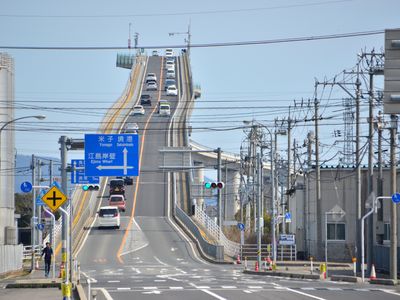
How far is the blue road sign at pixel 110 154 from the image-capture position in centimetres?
3931

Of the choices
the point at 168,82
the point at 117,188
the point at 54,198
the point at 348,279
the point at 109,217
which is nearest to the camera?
the point at 54,198

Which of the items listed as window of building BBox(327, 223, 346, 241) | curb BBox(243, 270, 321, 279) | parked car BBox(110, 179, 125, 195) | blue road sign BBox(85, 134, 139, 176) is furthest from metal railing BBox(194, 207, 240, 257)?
blue road sign BBox(85, 134, 139, 176)

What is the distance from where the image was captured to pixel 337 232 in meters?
62.1

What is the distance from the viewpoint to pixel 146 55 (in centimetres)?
18562

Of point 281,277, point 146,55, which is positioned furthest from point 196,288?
point 146,55

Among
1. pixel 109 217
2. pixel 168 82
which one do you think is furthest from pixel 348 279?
pixel 168 82

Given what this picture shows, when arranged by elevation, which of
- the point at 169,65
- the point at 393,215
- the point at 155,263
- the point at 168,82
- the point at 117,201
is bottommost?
the point at 155,263

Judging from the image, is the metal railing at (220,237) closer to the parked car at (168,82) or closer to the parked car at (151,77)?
the parked car at (168,82)

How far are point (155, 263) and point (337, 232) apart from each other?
13376mm

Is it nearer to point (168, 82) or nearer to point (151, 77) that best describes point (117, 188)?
point (168, 82)

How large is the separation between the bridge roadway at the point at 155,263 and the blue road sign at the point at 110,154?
16.4 ft

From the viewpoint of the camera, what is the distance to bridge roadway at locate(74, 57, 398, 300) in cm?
3138

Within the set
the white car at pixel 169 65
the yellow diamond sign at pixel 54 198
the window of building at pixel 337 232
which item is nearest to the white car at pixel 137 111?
the white car at pixel 169 65

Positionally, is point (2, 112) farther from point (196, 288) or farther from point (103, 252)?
point (196, 288)
